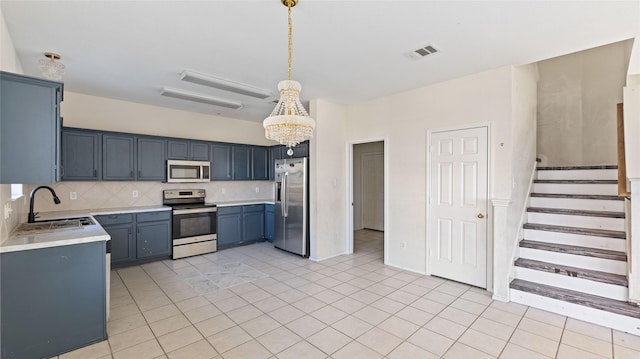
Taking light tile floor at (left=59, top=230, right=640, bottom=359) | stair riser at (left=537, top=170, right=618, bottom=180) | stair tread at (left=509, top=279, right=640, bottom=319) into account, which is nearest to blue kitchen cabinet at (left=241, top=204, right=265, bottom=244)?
light tile floor at (left=59, top=230, right=640, bottom=359)

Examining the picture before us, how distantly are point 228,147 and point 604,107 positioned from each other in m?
6.93

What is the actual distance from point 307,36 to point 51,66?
276 cm

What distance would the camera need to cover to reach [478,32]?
8.61ft

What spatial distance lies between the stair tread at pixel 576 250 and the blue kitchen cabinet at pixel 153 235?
5324 mm

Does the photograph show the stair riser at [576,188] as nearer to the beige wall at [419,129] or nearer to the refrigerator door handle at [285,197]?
the beige wall at [419,129]

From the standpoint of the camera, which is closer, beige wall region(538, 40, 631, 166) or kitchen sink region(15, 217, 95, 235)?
kitchen sink region(15, 217, 95, 235)

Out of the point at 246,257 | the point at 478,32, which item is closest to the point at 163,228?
the point at 246,257

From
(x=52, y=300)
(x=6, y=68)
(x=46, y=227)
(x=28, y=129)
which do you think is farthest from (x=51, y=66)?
(x=52, y=300)

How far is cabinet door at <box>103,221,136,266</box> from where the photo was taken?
4332 millimetres

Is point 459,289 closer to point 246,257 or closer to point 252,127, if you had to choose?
point 246,257

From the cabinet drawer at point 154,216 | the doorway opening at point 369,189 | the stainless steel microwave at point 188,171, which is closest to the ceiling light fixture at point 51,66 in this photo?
the stainless steel microwave at point 188,171

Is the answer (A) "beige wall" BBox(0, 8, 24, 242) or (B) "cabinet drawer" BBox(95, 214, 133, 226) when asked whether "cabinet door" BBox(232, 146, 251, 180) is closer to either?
(B) "cabinet drawer" BBox(95, 214, 133, 226)

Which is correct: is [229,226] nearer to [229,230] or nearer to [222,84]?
[229,230]

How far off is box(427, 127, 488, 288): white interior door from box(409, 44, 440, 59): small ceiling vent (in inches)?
49.4
